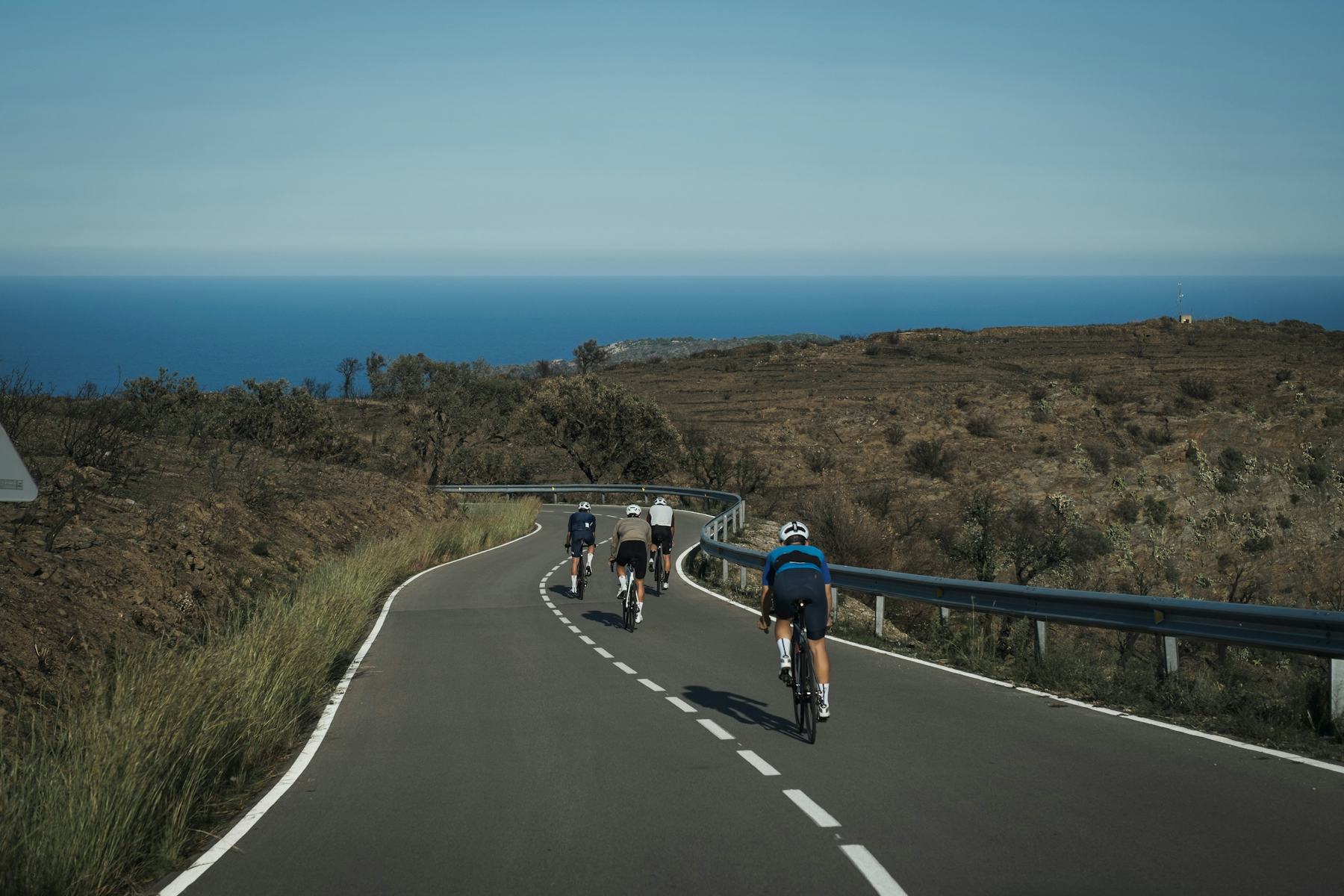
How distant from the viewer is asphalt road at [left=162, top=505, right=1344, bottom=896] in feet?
19.2

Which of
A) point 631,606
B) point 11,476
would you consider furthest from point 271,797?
point 631,606

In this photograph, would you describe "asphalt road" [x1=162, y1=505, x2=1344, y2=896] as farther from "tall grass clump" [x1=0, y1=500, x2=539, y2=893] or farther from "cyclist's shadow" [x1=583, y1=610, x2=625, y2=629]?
"cyclist's shadow" [x1=583, y1=610, x2=625, y2=629]

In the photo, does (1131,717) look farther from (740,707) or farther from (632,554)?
(632,554)

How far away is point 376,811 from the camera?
24.1 ft

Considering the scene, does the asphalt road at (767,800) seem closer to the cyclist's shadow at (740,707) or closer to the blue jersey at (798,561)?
the cyclist's shadow at (740,707)

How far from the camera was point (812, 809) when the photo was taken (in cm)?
714

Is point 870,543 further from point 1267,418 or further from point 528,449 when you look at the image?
point 528,449

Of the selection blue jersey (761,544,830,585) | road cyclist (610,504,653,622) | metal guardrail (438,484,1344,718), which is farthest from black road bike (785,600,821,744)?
road cyclist (610,504,653,622)

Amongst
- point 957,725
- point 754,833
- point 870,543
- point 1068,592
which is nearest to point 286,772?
point 754,833

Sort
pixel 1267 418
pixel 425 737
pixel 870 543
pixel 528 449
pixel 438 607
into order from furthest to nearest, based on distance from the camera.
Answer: pixel 528 449, pixel 1267 418, pixel 870 543, pixel 438 607, pixel 425 737

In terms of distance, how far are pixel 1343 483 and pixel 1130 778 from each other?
36807 millimetres

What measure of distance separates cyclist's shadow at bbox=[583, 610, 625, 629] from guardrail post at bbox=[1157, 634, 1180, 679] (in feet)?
31.5

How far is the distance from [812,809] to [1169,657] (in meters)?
5.47

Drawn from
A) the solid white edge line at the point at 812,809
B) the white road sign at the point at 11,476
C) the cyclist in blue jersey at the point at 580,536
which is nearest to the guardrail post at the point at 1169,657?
the solid white edge line at the point at 812,809
